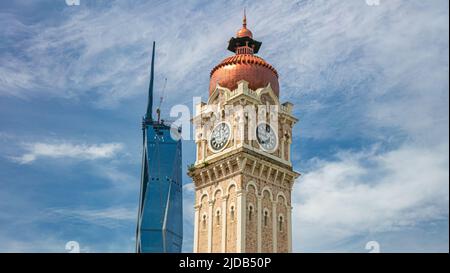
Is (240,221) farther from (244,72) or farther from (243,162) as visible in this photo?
(244,72)

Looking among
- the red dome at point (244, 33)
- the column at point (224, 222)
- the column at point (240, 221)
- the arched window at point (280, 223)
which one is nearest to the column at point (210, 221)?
the column at point (224, 222)

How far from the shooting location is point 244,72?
75938 millimetres

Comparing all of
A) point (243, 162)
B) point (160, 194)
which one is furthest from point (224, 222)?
point (160, 194)

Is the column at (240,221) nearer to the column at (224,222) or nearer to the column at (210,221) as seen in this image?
the column at (224,222)

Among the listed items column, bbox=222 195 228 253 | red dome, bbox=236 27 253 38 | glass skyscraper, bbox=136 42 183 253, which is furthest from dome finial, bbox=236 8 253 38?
glass skyscraper, bbox=136 42 183 253

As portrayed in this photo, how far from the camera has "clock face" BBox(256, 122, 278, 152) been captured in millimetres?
73500

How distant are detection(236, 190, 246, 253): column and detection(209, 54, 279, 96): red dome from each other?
12492 mm

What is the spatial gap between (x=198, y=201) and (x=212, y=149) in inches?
220

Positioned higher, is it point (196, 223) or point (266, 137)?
point (266, 137)

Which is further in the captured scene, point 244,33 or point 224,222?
point 244,33

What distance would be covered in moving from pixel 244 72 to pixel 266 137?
24.2ft
